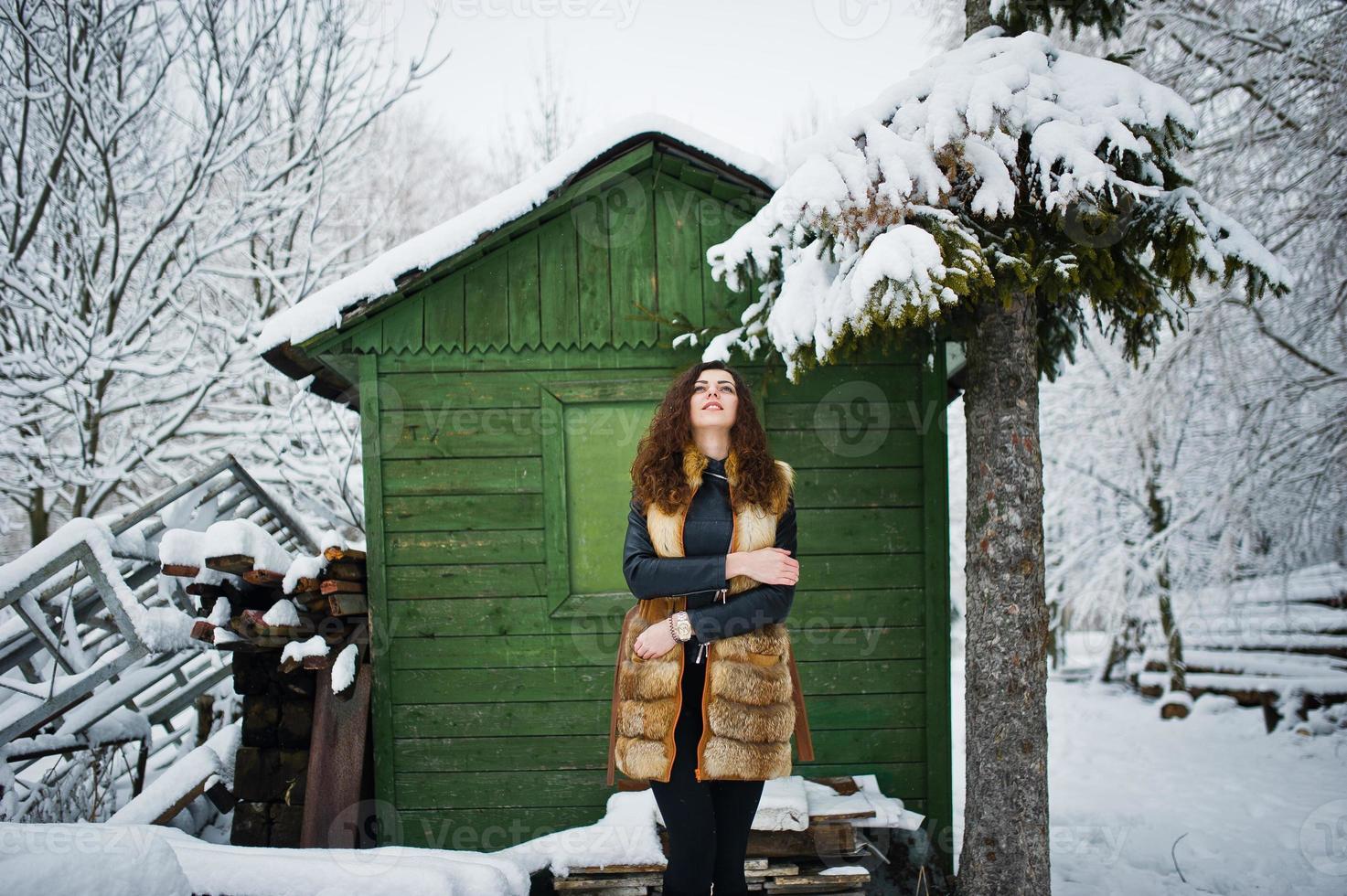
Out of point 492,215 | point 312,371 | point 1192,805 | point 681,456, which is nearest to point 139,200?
point 312,371

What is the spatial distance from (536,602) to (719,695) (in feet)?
7.39

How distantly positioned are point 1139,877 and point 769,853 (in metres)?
2.27

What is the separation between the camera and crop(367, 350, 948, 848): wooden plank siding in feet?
14.8

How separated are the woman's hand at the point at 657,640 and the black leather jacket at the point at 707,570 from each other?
84 millimetres

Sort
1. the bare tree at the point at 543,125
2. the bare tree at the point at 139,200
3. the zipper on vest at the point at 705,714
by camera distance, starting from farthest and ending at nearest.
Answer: the bare tree at the point at 543,125, the bare tree at the point at 139,200, the zipper on vest at the point at 705,714

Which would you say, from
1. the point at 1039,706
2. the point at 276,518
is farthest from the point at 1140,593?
the point at 276,518

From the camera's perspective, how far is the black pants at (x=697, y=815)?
2494 mm

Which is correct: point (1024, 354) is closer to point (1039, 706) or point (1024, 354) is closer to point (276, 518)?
point (1039, 706)

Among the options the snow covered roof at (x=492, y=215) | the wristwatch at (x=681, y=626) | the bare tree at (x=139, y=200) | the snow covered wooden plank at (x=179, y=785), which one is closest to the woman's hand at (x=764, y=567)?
the wristwatch at (x=681, y=626)

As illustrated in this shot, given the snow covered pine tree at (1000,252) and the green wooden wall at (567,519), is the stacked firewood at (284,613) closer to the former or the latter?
the green wooden wall at (567,519)

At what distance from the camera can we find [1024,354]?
376cm

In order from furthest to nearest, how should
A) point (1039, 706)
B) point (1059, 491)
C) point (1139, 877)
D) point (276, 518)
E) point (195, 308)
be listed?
1. point (1059, 491)
2. point (195, 308)
3. point (276, 518)
4. point (1139, 877)
5. point (1039, 706)

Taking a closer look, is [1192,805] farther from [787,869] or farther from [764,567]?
[764,567]

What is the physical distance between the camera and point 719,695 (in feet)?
8.24
